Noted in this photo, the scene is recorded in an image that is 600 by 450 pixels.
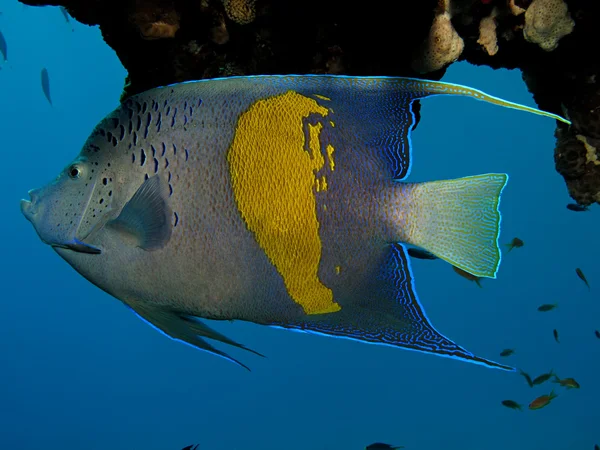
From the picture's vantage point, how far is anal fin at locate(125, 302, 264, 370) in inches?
43.0

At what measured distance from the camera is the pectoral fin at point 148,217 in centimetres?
110

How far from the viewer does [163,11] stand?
74.5 inches

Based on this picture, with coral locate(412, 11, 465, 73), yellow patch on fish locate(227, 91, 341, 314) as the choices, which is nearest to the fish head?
yellow patch on fish locate(227, 91, 341, 314)

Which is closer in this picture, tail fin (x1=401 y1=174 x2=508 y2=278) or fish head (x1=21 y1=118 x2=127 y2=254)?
tail fin (x1=401 y1=174 x2=508 y2=278)

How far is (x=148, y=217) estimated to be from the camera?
3.62ft

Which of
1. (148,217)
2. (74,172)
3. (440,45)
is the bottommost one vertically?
(148,217)

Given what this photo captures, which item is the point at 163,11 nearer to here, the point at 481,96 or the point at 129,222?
the point at 129,222

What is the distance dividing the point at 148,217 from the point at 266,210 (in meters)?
0.31

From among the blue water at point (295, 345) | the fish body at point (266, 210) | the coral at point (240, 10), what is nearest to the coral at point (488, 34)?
the coral at point (240, 10)

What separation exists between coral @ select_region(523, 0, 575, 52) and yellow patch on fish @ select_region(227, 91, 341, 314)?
1.62 metres

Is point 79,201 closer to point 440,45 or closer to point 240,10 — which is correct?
point 240,10

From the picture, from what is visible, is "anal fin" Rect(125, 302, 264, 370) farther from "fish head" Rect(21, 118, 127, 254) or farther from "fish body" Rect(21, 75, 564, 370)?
"fish head" Rect(21, 118, 127, 254)

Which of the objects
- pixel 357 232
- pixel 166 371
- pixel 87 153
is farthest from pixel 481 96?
pixel 166 371

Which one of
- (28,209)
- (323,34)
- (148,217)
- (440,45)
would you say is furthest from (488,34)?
(28,209)
